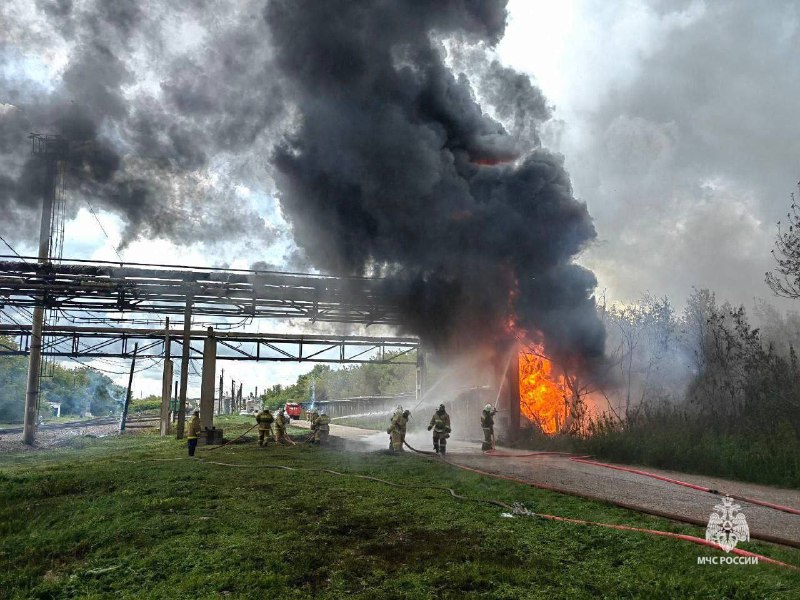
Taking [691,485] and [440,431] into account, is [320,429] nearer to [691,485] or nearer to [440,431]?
[440,431]

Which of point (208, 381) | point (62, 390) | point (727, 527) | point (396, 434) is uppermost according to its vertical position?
point (208, 381)

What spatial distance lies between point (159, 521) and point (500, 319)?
44.9 feet

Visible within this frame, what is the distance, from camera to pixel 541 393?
20031mm

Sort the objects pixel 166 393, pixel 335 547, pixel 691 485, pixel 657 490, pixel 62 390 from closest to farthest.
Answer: pixel 335 547, pixel 657 490, pixel 691 485, pixel 166 393, pixel 62 390

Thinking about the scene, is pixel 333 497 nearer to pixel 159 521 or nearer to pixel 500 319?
pixel 159 521

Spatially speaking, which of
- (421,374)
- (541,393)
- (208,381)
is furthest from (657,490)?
(421,374)

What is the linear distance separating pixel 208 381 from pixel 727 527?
68.8 ft

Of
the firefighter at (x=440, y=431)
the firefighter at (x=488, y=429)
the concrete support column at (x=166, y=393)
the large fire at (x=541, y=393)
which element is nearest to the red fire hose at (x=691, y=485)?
the firefighter at (x=488, y=429)

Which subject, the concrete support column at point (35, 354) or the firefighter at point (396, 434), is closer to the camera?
the firefighter at point (396, 434)

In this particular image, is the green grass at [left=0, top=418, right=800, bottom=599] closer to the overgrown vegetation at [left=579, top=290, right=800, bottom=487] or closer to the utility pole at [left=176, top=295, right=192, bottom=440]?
the overgrown vegetation at [left=579, top=290, right=800, bottom=487]

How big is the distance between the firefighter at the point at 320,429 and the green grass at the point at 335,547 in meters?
10.0

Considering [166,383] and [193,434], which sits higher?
[166,383]

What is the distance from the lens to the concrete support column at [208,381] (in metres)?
23.5

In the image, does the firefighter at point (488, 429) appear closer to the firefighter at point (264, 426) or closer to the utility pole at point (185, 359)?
the firefighter at point (264, 426)
